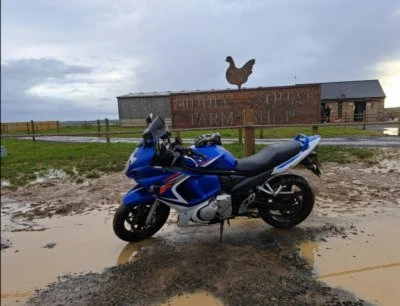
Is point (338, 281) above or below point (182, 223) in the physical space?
below

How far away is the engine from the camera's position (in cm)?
370

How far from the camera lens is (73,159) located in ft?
33.4

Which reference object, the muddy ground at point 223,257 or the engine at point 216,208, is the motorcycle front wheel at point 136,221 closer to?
the muddy ground at point 223,257

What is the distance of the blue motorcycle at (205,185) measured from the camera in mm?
3590

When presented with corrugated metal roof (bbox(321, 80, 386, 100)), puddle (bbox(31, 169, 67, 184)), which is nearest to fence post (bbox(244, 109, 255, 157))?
puddle (bbox(31, 169, 67, 184))

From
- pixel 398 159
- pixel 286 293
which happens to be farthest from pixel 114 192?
pixel 398 159

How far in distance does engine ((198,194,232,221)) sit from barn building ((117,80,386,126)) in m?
28.0

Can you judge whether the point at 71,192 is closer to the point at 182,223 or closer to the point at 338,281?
the point at 182,223

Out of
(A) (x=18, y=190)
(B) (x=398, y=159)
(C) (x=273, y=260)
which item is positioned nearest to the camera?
(C) (x=273, y=260)

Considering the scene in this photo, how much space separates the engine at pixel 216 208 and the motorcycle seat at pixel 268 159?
361 millimetres

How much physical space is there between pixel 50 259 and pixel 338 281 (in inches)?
113

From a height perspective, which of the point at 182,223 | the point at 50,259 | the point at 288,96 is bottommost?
the point at 50,259

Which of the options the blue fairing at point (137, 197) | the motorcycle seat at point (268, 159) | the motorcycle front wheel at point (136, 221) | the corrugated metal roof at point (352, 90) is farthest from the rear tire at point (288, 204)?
the corrugated metal roof at point (352, 90)

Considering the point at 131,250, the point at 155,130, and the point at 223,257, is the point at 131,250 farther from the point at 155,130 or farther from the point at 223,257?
the point at 155,130
